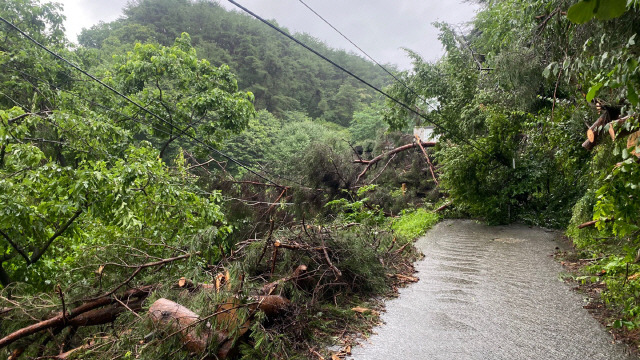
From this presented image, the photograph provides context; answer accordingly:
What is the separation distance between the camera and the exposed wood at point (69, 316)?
8.91 feet

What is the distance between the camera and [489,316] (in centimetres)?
356

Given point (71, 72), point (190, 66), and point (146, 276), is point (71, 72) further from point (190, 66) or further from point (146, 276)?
point (146, 276)

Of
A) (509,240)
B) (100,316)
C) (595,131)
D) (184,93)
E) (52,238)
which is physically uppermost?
(184,93)

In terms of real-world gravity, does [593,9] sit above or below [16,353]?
above

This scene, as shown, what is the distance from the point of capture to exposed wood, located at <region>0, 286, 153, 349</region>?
8.91ft

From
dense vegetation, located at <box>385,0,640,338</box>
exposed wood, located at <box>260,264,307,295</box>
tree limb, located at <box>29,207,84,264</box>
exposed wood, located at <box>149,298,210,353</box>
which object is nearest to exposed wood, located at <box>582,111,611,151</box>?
dense vegetation, located at <box>385,0,640,338</box>

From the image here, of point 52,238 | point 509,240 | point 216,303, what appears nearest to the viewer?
point 216,303

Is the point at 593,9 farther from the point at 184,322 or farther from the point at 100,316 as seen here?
the point at 100,316

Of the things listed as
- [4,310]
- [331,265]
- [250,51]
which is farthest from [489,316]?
[250,51]

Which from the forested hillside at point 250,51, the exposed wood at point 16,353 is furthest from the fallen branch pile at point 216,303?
the forested hillside at point 250,51

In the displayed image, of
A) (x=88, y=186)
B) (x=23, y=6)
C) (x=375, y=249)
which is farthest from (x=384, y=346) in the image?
(x=23, y=6)

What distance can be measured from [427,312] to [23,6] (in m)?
10.6

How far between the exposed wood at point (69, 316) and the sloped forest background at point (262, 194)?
0.02 metres

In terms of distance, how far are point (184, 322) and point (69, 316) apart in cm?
121
